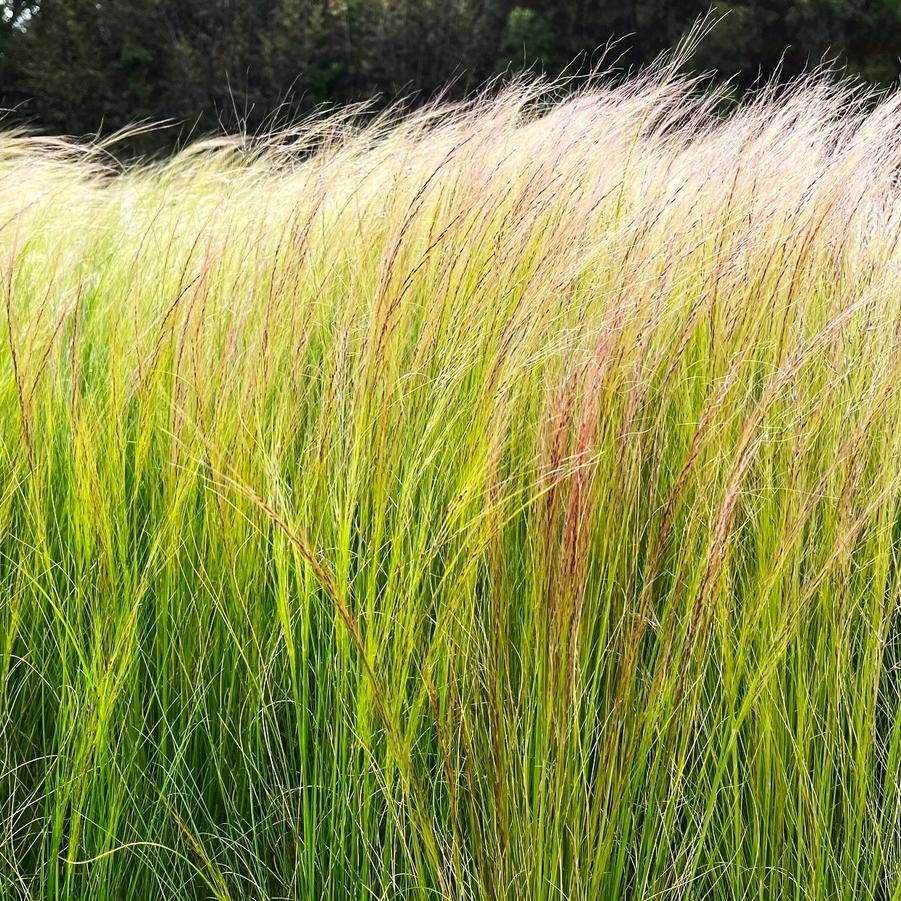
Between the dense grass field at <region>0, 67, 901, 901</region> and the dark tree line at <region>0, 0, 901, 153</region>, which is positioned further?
the dark tree line at <region>0, 0, 901, 153</region>

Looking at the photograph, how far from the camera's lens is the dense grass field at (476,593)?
92 cm

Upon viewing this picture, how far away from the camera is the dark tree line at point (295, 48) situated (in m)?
14.3

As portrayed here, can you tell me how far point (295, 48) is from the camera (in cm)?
1580

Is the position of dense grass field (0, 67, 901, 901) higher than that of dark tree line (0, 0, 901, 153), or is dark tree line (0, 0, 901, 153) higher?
dark tree line (0, 0, 901, 153)

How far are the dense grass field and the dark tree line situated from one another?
45.7 ft

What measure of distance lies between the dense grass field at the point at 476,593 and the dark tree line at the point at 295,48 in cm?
1392

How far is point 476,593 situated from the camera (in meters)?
1.03

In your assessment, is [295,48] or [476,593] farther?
[295,48]

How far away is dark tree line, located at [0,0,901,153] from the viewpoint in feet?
46.9

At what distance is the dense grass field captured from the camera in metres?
0.92

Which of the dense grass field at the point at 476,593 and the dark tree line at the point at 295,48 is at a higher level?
the dark tree line at the point at 295,48

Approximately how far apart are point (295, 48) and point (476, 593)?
55.7 feet

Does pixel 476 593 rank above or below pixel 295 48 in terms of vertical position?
below

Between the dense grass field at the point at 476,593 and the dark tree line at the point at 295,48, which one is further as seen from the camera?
the dark tree line at the point at 295,48
